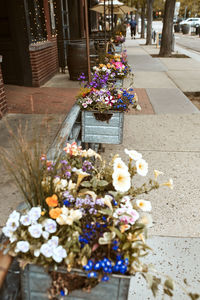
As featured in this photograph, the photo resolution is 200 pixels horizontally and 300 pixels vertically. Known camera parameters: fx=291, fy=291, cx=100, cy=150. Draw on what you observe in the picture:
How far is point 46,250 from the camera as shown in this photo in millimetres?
1339

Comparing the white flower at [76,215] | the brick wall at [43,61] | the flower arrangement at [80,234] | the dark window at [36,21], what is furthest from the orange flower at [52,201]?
the dark window at [36,21]

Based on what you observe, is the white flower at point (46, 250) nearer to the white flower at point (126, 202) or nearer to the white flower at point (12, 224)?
the white flower at point (12, 224)

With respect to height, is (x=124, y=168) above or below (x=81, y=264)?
above

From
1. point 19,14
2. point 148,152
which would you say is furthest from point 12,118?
point 19,14

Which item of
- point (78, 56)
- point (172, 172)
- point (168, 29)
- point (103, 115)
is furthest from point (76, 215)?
point (168, 29)

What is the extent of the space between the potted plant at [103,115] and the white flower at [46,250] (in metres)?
2.24

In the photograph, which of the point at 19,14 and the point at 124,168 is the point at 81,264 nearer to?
the point at 124,168

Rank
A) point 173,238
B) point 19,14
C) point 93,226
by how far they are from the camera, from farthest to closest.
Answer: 1. point 19,14
2. point 173,238
3. point 93,226

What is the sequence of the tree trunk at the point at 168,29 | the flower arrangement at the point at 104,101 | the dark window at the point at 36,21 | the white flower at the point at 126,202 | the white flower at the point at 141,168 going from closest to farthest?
the white flower at the point at 126,202 < the white flower at the point at 141,168 < the flower arrangement at the point at 104,101 < the dark window at the point at 36,21 < the tree trunk at the point at 168,29

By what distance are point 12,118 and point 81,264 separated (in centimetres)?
454

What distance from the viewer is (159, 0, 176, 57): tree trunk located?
1428 centimetres

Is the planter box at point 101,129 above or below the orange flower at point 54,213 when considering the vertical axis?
below

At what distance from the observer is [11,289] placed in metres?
1.58

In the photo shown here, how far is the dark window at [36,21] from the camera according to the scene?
25.4 feet
